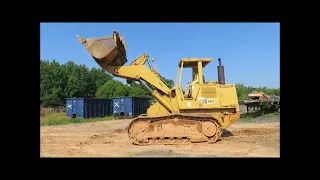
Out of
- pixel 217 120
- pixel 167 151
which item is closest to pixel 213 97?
pixel 217 120

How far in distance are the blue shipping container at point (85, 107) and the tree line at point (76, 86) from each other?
20229mm

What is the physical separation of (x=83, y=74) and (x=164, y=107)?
57241 mm

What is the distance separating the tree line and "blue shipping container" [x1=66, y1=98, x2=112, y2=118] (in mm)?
20229

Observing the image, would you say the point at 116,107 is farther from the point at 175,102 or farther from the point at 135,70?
the point at 175,102

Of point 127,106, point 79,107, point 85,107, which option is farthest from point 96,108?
point 127,106

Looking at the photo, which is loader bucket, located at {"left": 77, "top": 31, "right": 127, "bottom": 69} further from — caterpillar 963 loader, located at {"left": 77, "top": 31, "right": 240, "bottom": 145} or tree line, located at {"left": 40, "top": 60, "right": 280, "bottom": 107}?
tree line, located at {"left": 40, "top": 60, "right": 280, "bottom": 107}

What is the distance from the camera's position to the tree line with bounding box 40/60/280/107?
5369cm

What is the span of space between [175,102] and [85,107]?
17884mm

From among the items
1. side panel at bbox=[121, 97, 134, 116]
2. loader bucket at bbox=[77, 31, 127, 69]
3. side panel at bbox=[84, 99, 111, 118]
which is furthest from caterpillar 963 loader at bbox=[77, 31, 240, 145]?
side panel at bbox=[84, 99, 111, 118]

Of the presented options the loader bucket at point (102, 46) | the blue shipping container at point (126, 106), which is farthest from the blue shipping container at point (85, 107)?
the loader bucket at point (102, 46)

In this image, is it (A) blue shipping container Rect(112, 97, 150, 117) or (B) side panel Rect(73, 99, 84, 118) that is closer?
(B) side panel Rect(73, 99, 84, 118)

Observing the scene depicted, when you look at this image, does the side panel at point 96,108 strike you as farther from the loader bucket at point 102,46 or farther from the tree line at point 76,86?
the tree line at point 76,86

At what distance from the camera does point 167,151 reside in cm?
1002

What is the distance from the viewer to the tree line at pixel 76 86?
5369 cm
